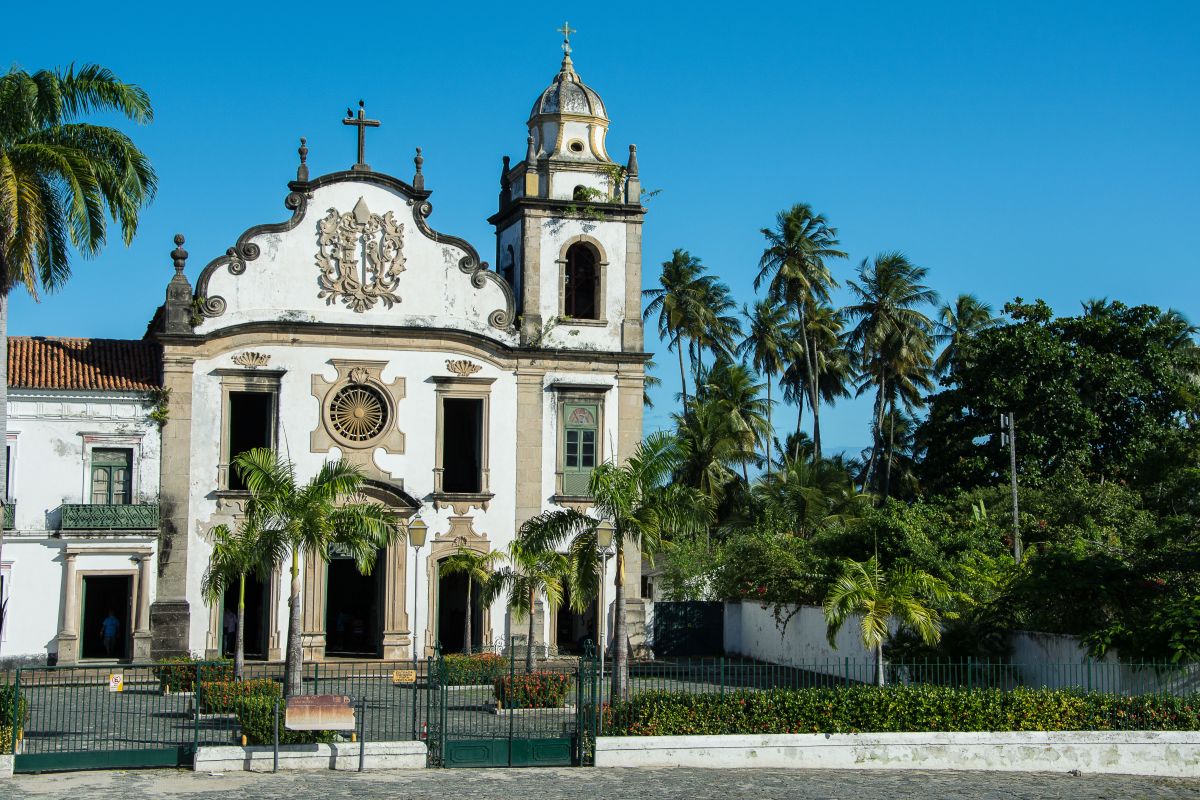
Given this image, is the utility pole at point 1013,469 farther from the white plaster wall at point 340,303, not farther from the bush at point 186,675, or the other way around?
the bush at point 186,675

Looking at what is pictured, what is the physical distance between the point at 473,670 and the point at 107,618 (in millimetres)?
9560

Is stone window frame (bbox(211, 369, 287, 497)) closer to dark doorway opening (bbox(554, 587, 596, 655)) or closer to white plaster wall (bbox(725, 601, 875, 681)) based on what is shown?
dark doorway opening (bbox(554, 587, 596, 655))

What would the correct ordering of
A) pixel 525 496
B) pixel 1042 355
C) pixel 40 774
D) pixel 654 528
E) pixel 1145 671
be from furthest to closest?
pixel 1042 355 < pixel 525 496 < pixel 654 528 < pixel 1145 671 < pixel 40 774

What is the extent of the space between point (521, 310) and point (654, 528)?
485 inches

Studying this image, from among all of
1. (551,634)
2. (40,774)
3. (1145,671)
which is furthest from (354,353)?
(1145,671)

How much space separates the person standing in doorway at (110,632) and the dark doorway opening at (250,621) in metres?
2.15

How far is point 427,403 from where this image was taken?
108 ft

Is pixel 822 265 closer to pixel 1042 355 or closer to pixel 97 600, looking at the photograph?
pixel 1042 355

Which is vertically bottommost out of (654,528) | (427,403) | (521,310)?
(654,528)

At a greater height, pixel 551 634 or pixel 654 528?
pixel 654 528

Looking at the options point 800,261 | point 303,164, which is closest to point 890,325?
point 800,261

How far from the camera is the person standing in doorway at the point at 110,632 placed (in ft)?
103

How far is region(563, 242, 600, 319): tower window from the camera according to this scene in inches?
1356

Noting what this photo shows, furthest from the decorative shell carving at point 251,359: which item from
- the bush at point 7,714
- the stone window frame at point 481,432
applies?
the bush at point 7,714
